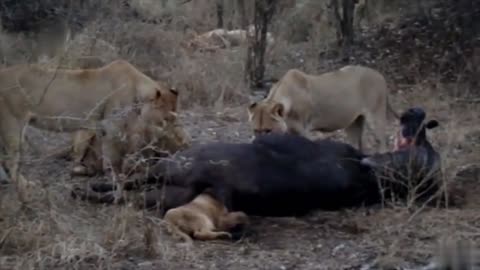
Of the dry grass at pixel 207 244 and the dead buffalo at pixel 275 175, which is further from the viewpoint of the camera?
the dead buffalo at pixel 275 175

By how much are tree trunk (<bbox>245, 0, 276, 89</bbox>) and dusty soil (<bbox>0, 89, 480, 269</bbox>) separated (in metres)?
6.38

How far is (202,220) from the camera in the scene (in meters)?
6.50

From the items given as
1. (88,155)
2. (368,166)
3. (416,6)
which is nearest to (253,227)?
(368,166)

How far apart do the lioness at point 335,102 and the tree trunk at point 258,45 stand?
331 centimetres

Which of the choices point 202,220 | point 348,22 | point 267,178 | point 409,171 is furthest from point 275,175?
point 348,22

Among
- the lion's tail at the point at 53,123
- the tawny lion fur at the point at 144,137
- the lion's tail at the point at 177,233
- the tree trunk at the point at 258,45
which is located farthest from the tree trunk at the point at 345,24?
the lion's tail at the point at 177,233

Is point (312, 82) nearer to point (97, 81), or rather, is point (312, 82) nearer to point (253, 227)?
point (97, 81)

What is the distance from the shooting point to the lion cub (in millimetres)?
6391

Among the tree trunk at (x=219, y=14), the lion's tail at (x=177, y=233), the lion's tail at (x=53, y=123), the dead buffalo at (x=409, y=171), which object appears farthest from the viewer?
the tree trunk at (x=219, y=14)

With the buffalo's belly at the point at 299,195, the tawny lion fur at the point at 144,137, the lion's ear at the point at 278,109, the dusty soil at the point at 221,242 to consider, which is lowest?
the dusty soil at the point at 221,242

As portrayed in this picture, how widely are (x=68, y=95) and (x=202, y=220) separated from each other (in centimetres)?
276

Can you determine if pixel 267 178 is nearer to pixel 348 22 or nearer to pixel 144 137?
pixel 144 137

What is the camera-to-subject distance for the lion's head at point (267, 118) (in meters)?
9.24

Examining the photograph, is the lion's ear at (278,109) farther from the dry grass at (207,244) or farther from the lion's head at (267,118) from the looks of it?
the dry grass at (207,244)
